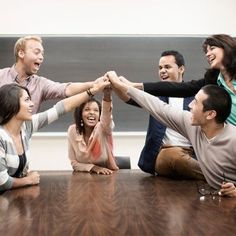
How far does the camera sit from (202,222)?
Answer: 140 cm

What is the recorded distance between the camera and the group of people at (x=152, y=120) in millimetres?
2189

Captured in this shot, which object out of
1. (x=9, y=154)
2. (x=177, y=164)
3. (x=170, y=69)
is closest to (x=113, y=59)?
(x=170, y=69)

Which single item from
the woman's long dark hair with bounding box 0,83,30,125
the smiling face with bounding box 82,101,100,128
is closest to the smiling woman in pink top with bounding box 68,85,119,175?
the smiling face with bounding box 82,101,100,128

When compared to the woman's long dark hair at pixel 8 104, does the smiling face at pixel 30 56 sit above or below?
above

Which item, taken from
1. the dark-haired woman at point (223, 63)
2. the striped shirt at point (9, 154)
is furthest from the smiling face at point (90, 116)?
the dark-haired woman at point (223, 63)

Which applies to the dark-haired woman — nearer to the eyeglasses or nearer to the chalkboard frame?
the eyeglasses

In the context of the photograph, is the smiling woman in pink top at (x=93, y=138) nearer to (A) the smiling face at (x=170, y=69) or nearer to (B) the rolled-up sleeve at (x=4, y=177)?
(A) the smiling face at (x=170, y=69)

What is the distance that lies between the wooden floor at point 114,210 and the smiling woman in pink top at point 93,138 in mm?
624

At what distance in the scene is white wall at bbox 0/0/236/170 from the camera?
14.5ft
